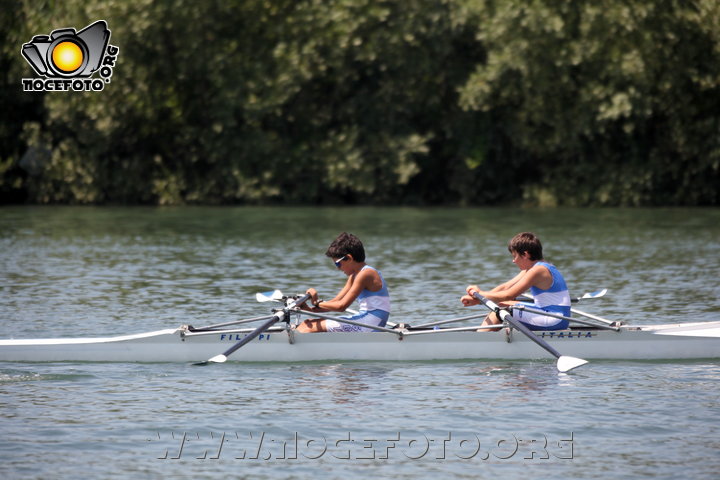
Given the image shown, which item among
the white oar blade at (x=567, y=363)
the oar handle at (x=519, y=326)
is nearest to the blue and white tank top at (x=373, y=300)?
the oar handle at (x=519, y=326)

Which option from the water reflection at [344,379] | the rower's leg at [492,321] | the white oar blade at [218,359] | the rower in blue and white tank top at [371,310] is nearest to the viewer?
the water reflection at [344,379]

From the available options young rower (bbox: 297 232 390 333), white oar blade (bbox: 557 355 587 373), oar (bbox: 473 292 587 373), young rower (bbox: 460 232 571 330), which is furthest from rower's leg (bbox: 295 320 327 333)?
white oar blade (bbox: 557 355 587 373)

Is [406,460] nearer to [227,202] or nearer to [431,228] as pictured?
[431,228]

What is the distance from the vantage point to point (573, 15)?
1852 inches

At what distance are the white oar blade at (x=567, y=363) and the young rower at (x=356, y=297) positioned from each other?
2.21 metres

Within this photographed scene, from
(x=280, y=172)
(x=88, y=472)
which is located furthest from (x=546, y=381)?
(x=280, y=172)

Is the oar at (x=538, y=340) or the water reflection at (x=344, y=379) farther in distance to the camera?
the oar at (x=538, y=340)

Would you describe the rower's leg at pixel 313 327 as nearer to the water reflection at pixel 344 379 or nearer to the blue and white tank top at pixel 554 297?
the water reflection at pixel 344 379

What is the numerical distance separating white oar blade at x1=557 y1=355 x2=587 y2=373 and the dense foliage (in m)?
Result: 33.4

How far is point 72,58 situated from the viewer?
1882 inches

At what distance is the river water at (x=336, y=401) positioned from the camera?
416 inches

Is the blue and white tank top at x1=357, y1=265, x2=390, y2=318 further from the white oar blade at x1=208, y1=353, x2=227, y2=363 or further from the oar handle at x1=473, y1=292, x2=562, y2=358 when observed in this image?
the white oar blade at x1=208, y1=353, x2=227, y2=363

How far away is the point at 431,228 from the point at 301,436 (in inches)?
1063

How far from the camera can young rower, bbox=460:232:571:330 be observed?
578 inches
